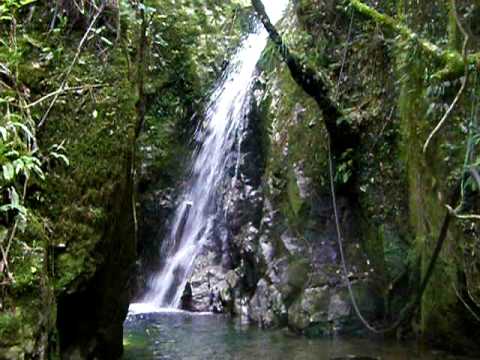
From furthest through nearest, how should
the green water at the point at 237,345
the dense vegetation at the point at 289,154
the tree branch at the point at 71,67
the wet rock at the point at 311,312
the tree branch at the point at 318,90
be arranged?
the wet rock at the point at 311,312 < the tree branch at the point at 318,90 < the green water at the point at 237,345 < the tree branch at the point at 71,67 < the dense vegetation at the point at 289,154

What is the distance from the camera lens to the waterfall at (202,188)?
1030 centimetres

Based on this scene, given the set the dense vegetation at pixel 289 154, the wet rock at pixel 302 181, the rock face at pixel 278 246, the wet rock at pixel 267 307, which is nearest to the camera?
the dense vegetation at pixel 289 154

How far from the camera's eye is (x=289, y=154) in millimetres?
8234

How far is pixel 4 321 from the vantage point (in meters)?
2.91

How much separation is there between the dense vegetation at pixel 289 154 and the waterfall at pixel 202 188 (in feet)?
6.42

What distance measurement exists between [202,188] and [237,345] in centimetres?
520

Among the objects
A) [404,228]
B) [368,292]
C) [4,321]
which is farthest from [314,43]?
[4,321]

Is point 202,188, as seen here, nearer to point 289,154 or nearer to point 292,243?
point 289,154

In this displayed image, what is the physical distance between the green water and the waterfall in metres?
2.68

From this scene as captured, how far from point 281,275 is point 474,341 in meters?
2.86

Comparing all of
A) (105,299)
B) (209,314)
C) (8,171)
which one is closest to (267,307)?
(209,314)

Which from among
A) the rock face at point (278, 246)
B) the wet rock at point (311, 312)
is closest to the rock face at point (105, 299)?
the wet rock at point (311, 312)

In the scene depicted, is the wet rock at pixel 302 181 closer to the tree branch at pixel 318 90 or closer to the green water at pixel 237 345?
the tree branch at pixel 318 90

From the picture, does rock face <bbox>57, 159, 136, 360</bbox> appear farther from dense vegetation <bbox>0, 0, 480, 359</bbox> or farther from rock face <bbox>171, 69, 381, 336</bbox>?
rock face <bbox>171, 69, 381, 336</bbox>
